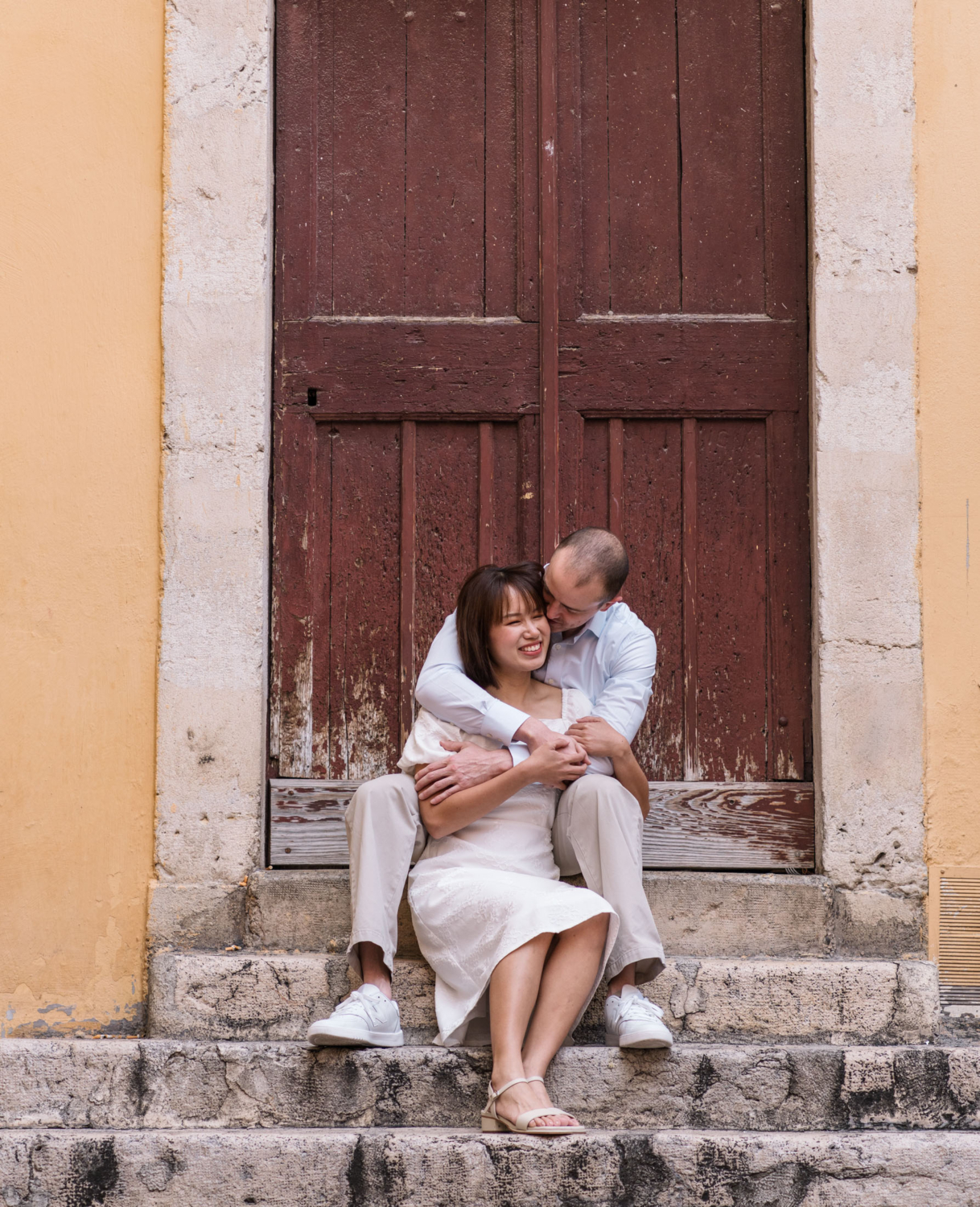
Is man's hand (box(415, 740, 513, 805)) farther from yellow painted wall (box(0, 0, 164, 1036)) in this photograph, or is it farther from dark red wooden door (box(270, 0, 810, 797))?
yellow painted wall (box(0, 0, 164, 1036))

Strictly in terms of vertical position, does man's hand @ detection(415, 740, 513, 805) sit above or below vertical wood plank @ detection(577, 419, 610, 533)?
below

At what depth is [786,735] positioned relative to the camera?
12.6 feet

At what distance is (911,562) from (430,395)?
1479mm

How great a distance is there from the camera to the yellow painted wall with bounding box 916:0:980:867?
11.9 ft

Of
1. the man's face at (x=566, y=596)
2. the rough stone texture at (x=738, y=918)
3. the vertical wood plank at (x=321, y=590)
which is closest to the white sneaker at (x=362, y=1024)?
the rough stone texture at (x=738, y=918)

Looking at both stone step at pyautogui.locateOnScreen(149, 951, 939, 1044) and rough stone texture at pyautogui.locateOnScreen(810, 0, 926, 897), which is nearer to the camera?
stone step at pyautogui.locateOnScreen(149, 951, 939, 1044)

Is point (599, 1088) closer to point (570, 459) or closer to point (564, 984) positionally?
point (564, 984)

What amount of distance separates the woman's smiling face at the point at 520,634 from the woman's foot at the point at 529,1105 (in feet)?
3.48

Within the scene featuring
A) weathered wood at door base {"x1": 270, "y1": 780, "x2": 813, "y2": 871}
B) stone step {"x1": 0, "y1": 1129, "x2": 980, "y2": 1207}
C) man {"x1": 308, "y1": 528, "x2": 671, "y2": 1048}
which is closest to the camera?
stone step {"x1": 0, "y1": 1129, "x2": 980, "y2": 1207}

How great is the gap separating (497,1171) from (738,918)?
1.13 m

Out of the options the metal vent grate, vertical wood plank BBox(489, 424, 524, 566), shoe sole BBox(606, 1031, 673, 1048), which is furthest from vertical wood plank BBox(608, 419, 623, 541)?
shoe sole BBox(606, 1031, 673, 1048)

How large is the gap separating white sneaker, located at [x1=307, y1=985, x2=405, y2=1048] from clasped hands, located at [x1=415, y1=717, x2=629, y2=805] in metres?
0.49

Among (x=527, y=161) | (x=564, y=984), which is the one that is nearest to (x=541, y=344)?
(x=527, y=161)

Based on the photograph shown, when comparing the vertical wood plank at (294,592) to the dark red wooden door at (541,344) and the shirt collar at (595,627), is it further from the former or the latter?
the shirt collar at (595,627)
